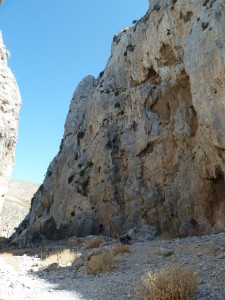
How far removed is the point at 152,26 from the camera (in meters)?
37.8

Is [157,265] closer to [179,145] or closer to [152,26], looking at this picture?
[179,145]

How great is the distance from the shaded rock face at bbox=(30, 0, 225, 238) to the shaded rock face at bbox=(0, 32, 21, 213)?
48.4ft

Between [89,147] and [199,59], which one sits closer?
[199,59]

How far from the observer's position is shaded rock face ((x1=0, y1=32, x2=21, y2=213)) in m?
18.4

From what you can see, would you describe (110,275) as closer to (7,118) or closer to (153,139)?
(7,118)

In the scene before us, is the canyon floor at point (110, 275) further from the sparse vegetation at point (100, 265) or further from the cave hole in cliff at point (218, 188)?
the cave hole in cliff at point (218, 188)

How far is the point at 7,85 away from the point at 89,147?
984 inches

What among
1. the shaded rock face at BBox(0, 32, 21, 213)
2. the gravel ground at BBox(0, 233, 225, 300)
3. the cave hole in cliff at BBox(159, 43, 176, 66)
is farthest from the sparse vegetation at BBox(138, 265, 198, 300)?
the cave hole in cliff at BBox(159, 43, 176, 66)

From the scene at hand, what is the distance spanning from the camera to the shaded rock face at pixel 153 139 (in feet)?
90.0

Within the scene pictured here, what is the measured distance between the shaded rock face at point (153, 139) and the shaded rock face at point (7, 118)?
48.4 feet

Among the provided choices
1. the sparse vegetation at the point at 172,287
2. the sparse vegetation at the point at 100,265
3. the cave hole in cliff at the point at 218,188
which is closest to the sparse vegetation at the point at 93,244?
the sparse vegetation at the point at 100,265

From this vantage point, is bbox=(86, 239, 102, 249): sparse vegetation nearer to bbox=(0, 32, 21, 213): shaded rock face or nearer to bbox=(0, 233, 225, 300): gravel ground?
bbox=(0, 233, 225, 300): gravel ground

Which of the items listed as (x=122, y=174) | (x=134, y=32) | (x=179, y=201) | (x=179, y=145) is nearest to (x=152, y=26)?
(x=134, y=32)

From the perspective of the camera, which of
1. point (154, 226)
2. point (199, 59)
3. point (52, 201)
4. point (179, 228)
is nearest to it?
point (199, 59)
